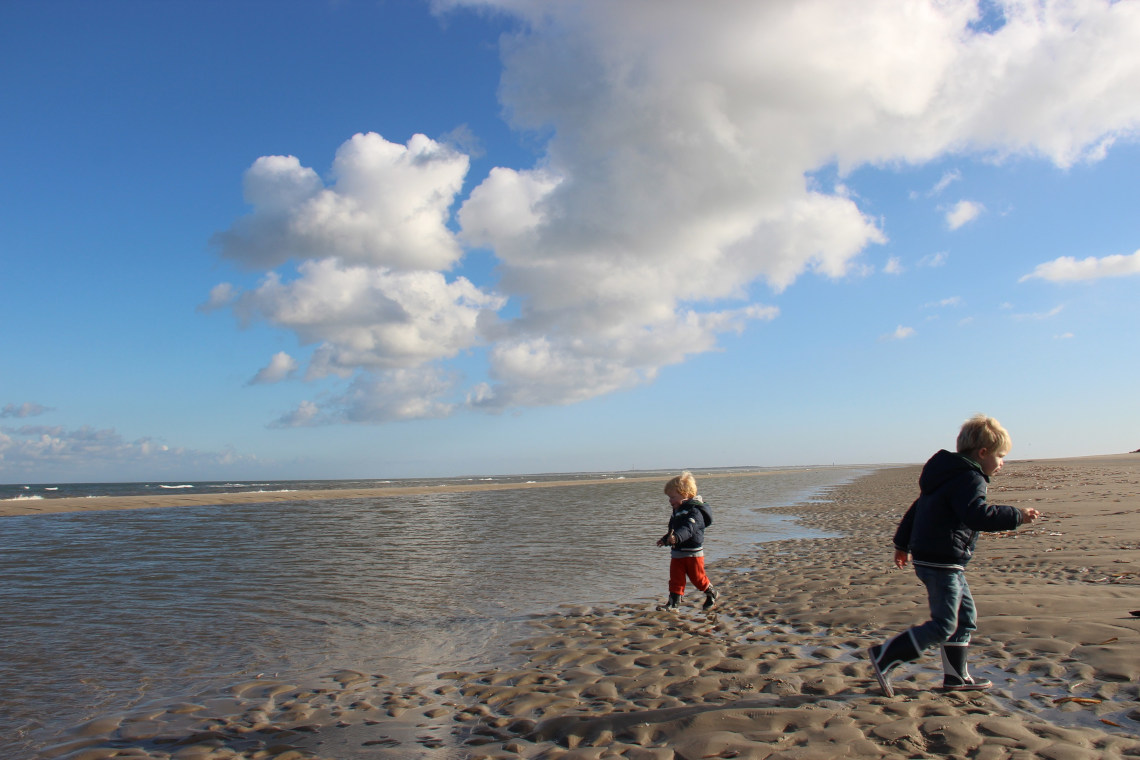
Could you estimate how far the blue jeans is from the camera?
494 centimetres

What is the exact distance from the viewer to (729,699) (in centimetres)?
512

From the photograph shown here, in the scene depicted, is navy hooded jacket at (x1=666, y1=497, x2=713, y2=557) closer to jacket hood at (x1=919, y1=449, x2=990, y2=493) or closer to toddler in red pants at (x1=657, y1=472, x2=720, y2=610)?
toddler in red pants at (x1=657, y1=472, x2=720, y2=610)

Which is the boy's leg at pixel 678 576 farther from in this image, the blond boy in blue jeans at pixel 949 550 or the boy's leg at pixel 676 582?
the blond boy in blue jeans at pixel 949 550

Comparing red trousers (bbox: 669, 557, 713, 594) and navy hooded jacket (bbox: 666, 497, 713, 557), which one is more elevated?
navy hooded jacket (bbox: 666, 497, 713, 557)

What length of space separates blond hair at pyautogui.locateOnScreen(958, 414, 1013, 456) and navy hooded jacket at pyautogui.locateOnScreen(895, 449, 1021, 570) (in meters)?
0.14

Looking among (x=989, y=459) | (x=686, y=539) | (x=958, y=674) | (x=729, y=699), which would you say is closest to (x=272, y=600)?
(x=686, y=539)

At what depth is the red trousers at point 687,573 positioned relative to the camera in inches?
337

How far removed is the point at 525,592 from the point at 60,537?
18.5 meters

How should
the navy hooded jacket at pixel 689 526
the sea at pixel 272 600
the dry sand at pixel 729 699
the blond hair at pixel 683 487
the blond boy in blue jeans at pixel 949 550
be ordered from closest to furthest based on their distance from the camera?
the dry sand at pixel 729 699 → the blond boy in blue jeans at pixel 949 550 → the sea at pixel 272 600 → the navy hooded jacket at pixel 689 526 → the blond hair at pixel 683 487

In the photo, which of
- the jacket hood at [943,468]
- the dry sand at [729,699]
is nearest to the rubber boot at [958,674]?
the dry sand at [729,699]

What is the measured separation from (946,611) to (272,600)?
9.48 meters

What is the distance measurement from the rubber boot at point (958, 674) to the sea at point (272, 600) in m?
4.44

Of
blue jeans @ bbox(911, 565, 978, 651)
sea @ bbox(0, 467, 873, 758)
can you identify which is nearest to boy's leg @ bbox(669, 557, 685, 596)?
sea @ bbox(0, 467, 873, 758)

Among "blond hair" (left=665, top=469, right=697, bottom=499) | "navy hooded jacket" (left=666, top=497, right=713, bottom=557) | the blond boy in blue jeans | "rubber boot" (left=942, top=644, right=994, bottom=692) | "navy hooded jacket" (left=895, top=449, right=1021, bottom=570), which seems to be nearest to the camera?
"navy hooded jacket" (left=895, top=449, right=1021, bottom=570)
